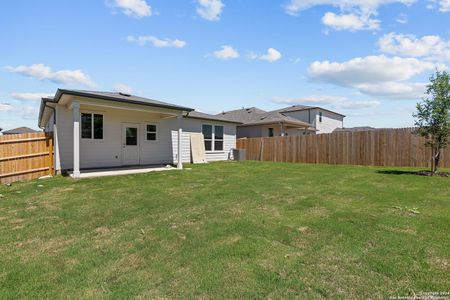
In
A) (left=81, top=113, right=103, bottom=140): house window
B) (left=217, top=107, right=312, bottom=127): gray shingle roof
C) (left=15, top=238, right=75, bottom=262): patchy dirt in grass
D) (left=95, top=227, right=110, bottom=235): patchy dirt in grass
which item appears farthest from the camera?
(left=217, top=107, right=312, bottom=127): gray shingle roof

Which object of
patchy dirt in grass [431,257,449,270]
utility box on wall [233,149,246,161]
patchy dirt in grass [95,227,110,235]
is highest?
utility box on wall [233,149,246,161]

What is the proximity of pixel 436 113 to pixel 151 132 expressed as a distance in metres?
12.7

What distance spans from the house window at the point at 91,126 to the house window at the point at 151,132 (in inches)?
96.8

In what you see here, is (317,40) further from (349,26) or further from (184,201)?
(184,201)

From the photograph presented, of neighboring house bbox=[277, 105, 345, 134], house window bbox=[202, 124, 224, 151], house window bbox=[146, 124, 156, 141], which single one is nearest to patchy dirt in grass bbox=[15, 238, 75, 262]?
house window bbox=[146, 124, 156, 141]

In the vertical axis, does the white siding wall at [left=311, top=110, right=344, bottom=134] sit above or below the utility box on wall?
above

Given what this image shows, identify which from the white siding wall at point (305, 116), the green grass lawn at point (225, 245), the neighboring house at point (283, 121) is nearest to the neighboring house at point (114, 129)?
the green grass lawn at point (225, 245)

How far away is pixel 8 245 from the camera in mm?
3545

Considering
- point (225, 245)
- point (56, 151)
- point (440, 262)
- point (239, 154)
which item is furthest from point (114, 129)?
point (440, 262)

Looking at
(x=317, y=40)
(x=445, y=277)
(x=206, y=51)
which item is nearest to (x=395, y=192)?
(x=445, y=277)

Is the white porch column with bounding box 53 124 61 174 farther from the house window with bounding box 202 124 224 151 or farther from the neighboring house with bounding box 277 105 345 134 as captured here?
the neighboring house with bounding box 277 105 345 134

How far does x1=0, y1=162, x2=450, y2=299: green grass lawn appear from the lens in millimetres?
2484

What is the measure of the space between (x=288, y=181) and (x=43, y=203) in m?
6.73

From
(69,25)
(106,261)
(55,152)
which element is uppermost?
(69,25)
